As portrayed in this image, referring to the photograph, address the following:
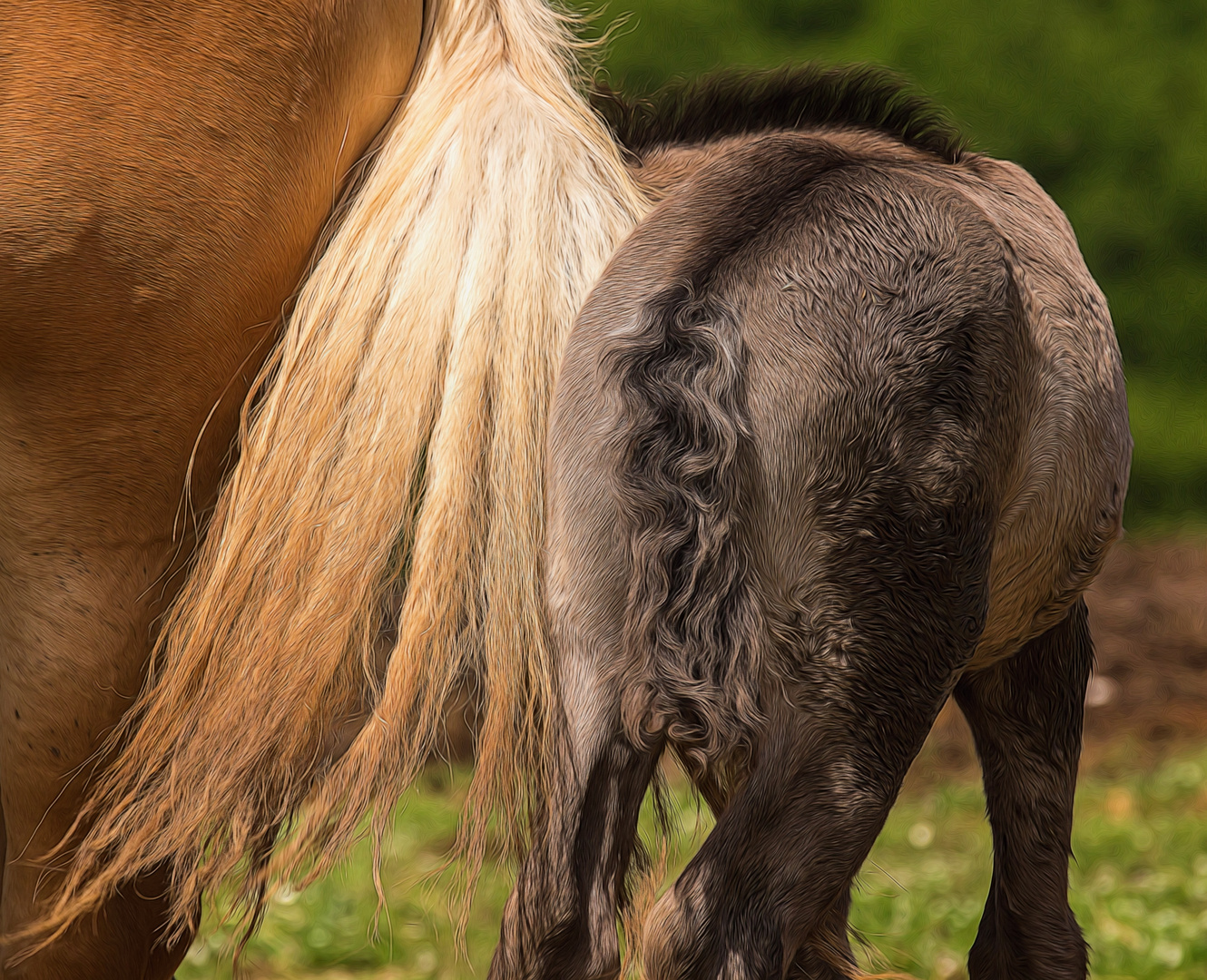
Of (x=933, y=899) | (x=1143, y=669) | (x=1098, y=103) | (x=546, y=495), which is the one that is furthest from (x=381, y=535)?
(x=1098, y=103)

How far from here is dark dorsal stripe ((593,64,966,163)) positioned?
136 centimetres

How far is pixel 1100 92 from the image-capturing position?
138 inches

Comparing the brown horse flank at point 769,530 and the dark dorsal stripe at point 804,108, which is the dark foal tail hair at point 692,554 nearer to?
the brown horse flank at point 769,530

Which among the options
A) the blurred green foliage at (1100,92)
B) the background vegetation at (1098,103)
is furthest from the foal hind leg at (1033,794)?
the blurred green foliage at (1100,92)

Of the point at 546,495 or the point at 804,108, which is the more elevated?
the point at 804,108

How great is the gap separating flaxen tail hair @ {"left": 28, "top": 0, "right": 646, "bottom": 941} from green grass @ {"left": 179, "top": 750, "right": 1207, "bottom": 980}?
609mm

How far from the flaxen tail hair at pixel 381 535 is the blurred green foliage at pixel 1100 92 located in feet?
Result: 7.95

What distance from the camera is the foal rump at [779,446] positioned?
3.14ft

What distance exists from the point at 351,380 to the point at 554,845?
19.9 inches

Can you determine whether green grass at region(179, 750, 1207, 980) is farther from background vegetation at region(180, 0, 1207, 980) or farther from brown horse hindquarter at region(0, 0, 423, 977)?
background vegetation at region(180, 0, 1207, 980)

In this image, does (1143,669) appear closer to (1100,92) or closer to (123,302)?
(1100,92)

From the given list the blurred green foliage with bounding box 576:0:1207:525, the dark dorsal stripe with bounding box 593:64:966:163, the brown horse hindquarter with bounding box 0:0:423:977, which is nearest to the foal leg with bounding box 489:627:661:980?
the brown horse hindquarter with bounding box 0:0:423:977

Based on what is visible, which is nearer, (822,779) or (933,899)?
(822,779)

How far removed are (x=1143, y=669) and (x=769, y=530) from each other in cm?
291
